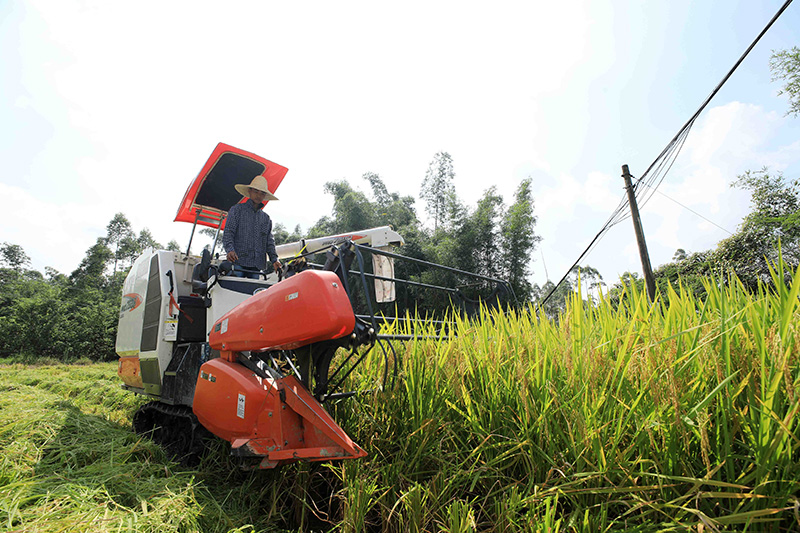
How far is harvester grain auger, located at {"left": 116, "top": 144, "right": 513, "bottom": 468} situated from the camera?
7.25 ft

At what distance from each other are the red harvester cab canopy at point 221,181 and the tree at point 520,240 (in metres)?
13.2

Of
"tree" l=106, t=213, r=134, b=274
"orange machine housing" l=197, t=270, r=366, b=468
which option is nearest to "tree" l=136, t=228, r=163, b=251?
"tree" l=106, t=213, r=134, b=274

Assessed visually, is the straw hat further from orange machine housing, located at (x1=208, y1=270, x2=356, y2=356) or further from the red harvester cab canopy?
orange machine housing, located at (x1=208, y1=270, x2=356, y2=356)

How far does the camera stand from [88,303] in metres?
24.5

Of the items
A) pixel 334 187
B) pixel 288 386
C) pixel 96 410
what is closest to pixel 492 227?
pixel 334 187

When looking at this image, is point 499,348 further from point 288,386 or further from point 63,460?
point 63,460

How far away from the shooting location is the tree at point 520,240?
1680cm

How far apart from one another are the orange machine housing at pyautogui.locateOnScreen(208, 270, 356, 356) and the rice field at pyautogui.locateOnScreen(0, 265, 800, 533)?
754 millimetres

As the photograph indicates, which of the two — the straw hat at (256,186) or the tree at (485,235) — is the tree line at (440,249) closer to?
the tree at (485,235)

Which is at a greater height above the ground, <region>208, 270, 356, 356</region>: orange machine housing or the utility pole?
the utility pole

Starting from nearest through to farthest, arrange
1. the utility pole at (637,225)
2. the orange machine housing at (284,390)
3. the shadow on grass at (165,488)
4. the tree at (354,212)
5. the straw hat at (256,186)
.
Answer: the shadow on grass at (165,488) → the orange machine housing at (284,390) → the straw hat at (256,186) → the utility pole at (637,225) → the tree at (354,212)

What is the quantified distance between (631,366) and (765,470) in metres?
0.55

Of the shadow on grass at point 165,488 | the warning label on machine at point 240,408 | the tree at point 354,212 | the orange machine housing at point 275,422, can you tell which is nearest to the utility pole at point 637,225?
the shadow on grass at point 165,488

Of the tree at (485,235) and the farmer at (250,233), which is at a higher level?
the tree at (485,235)
